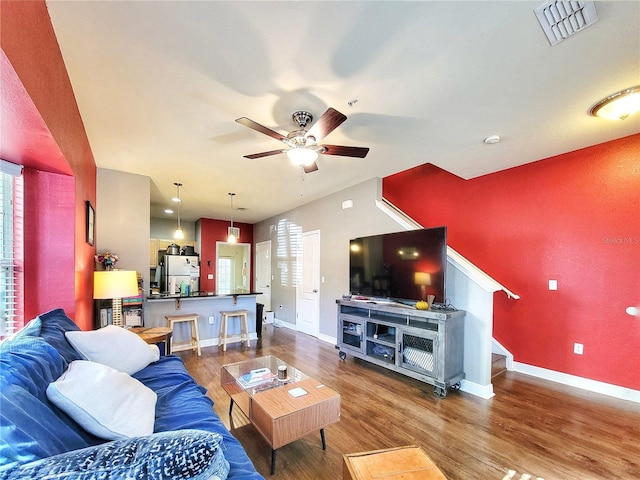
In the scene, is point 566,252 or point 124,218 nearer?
point 566,252

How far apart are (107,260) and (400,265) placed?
148 inches

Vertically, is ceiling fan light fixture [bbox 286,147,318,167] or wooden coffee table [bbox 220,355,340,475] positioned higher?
Answer: ceiling fan light fixture [bbox 286,147,318,167]

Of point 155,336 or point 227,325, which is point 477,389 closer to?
point 155,336

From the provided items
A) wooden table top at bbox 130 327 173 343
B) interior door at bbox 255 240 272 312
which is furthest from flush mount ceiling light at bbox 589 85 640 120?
interior door at bbox 255 240 272 312

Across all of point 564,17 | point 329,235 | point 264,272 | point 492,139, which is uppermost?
point 564,17

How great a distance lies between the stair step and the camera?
11.3 feet

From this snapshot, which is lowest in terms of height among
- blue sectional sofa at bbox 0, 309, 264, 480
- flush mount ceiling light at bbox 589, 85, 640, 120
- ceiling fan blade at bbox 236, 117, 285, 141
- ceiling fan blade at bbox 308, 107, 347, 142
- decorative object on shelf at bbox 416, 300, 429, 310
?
decorative object on shelf at bbox 416, 300, 429, 310

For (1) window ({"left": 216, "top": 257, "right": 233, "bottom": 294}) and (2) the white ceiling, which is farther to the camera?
(1) window ({"left": 216, "top": 257, "right": 233, "bottom": 294})

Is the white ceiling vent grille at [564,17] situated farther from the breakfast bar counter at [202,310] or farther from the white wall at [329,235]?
the breakfast bar counter at [202,310]

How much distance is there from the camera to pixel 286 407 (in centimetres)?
185

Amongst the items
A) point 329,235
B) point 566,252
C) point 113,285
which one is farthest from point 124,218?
point 566,252

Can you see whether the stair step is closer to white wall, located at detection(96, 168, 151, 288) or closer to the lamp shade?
the lamp shade

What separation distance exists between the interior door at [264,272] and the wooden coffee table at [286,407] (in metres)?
5.14

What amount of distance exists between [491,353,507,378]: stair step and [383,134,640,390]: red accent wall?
198mm
